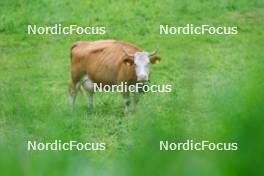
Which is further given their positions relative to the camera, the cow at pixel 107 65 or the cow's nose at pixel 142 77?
the cow at pixel 107 65

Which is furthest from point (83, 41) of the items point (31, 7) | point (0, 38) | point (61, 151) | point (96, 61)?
point (61, 151)

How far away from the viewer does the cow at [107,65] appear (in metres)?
2.88

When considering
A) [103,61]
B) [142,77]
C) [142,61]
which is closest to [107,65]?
[103,61]

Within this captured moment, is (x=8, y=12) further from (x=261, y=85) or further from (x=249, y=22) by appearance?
(x=261, y=85)

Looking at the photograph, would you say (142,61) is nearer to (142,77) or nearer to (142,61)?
(142,61)

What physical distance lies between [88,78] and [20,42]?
520 millimetres

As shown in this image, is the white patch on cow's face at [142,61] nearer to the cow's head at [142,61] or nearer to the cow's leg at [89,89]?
the cow's head at [142,61]

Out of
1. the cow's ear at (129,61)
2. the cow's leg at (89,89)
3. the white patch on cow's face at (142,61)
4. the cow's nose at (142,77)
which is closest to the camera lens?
the cow's nose at (142,77)

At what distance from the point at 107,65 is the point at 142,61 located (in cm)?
47

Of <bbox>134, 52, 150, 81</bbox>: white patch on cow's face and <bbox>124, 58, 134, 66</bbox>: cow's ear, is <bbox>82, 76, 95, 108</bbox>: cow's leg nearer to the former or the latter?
<bbox>124, 58, 134, 66</bbox>: cow's ear

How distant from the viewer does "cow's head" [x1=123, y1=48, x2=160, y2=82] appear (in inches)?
110

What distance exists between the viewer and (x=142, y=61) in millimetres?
2902

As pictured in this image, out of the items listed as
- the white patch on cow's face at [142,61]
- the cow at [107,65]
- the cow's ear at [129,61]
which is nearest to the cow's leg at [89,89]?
the cow at [107,65]

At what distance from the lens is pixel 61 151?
1.74 ft
